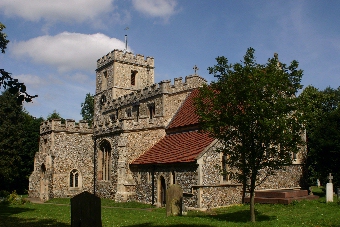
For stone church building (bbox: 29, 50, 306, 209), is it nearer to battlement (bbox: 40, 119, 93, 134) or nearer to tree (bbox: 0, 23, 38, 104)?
battlement (bbox: 40, 119, 93, 134)

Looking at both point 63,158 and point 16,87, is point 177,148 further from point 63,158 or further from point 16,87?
point 16,87

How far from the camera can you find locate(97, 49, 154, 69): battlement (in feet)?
119

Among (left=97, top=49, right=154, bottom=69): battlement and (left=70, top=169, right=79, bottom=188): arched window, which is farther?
(left=97, top=49, right=154, bottom=69): battlement

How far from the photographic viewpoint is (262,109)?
47.4 ft

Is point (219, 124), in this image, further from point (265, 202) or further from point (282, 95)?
point (265, 202)

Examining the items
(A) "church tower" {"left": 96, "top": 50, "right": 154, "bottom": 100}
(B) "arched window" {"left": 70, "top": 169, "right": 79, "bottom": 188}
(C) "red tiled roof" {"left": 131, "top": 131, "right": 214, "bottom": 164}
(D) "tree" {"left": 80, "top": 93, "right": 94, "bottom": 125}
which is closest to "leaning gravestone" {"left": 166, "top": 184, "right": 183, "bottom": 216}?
(C) "red tiled roof" {"left": 131, "top": 131, "right": 214, "bottom": 164}

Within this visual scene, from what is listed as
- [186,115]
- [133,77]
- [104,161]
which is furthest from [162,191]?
[133,77]

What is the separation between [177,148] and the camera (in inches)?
942

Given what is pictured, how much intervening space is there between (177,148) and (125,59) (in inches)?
621

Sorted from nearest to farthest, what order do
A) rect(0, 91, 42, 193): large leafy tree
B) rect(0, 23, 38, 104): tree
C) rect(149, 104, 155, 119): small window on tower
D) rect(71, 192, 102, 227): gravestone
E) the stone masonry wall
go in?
rect(0, 23, 38, 104): tree, rect(71, 192, 102, 227): gravestone, the stone masonry wall, rect(149, 104, 155, 119): small window on tower, rect(0, 91, 42, 193): large leafy tree

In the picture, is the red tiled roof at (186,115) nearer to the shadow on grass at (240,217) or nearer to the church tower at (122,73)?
the shadow on grass at (240,217)

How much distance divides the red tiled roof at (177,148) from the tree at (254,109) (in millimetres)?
5989

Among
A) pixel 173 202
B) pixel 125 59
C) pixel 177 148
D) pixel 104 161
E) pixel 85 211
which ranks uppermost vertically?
pixel 125 59

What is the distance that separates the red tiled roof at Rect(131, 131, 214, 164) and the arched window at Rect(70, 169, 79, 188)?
721 cm
